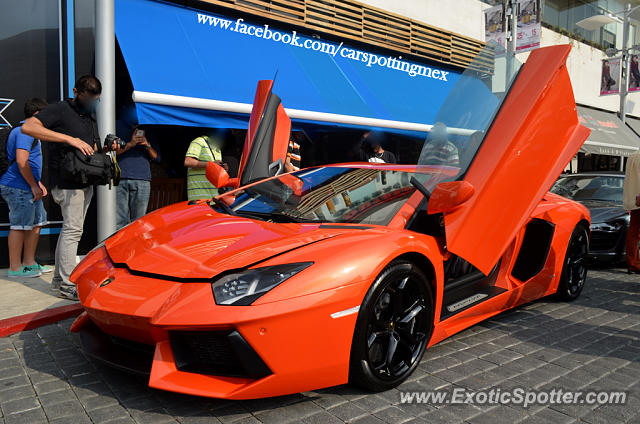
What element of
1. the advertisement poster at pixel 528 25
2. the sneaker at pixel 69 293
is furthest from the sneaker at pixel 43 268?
the advertisement poster at pixel 528 25

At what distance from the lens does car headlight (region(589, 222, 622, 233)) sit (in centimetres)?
607

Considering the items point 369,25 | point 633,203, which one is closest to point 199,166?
point 633,203

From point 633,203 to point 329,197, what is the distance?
12.5ft

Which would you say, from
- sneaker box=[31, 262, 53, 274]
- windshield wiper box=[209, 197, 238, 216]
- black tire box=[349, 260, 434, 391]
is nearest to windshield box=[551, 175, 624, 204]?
black tire box=[349, 260, 434, 391]

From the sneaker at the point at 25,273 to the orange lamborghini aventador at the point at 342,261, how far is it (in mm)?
2524

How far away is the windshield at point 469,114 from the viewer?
2.96 metres

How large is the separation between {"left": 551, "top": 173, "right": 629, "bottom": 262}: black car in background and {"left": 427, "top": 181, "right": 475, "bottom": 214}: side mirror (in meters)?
4.34

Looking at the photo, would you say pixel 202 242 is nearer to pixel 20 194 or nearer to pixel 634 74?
pixel 20 194

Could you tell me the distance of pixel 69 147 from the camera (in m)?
4.00

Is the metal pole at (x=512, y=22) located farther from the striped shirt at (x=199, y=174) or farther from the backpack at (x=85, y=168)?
the backpack at (x=85, y=168)

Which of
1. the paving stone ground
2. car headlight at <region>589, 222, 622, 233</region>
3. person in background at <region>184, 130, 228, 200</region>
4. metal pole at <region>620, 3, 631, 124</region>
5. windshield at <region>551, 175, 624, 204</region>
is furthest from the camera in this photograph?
Result: metal pole at <region>620, 3, 631, 124</region>

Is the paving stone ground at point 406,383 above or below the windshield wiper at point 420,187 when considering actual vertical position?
below

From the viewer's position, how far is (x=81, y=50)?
20.1 ft

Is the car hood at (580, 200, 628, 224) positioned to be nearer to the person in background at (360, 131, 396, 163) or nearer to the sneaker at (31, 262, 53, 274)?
the person in background at (360, 131, 396, 163)
